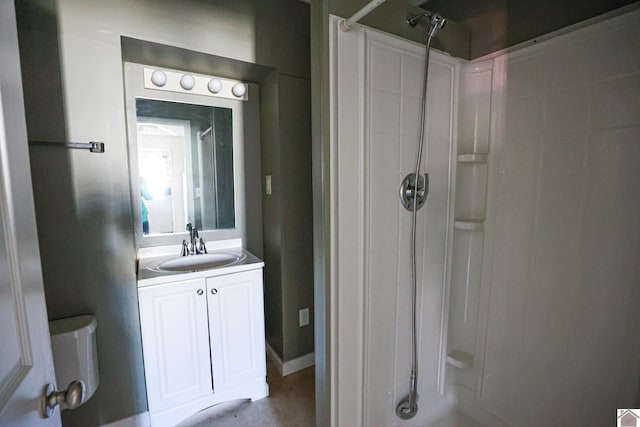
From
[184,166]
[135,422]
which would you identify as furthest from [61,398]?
[184,166]

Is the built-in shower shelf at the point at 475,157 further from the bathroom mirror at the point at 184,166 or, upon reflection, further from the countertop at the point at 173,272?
the bathroom mirror at the point at 184,166

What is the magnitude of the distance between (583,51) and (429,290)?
129cm

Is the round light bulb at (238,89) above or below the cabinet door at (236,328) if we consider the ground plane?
above

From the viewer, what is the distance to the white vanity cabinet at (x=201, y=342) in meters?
1.50

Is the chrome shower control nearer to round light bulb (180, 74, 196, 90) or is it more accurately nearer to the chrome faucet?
the chrome faucet

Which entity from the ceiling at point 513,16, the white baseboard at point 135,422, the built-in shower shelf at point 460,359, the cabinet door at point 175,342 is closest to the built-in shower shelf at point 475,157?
the ceiling at point 513,16

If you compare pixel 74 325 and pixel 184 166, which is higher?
pixel 184 166

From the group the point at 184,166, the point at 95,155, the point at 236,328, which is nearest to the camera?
the point at 95,155

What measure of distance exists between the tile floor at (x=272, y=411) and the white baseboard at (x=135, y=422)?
188mm

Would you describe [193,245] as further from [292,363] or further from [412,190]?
[412,190]

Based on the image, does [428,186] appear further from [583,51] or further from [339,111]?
[583,51]

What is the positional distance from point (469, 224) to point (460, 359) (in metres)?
0.80

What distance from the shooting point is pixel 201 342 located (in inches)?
62.9

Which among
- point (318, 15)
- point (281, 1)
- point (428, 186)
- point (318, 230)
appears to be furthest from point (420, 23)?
point (318, 230)
